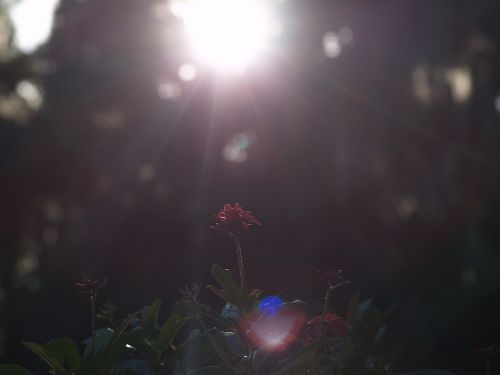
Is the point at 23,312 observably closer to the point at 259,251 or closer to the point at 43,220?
the point at 43,220

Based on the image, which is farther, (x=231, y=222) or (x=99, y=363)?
(x=231, y=222)

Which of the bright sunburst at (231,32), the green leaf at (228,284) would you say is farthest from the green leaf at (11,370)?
the bright sunburst at (231,32)

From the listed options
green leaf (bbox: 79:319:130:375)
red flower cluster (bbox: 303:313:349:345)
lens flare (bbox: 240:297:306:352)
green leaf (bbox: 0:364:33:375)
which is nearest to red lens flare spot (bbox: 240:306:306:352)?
lens flare (bbox: 240:297:306:352)

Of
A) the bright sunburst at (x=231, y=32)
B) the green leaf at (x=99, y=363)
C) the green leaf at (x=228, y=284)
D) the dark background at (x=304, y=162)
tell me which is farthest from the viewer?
the dark background at (x=304, y=162)

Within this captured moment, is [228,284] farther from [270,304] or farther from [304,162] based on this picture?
[304,162]

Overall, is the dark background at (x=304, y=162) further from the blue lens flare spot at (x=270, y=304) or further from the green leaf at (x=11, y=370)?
the green leaf at (x=11, y=370)

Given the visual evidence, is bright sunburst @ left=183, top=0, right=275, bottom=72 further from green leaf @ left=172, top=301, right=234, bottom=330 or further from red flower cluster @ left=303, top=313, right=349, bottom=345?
green leaf @ left=172, top=301, right=234, bottom=330

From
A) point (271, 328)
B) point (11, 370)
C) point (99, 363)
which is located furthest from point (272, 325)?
point (11, 370)
